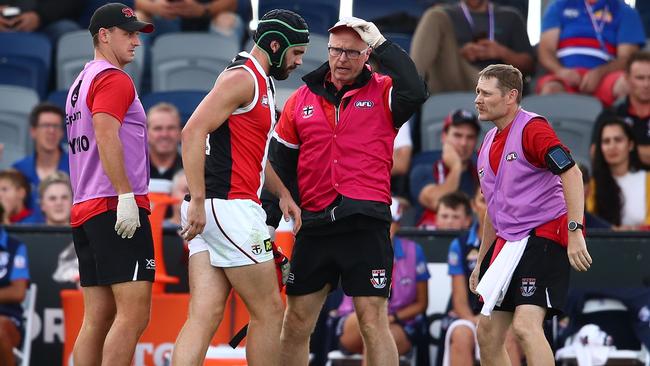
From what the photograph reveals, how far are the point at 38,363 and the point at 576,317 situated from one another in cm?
413

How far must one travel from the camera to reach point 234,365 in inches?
344

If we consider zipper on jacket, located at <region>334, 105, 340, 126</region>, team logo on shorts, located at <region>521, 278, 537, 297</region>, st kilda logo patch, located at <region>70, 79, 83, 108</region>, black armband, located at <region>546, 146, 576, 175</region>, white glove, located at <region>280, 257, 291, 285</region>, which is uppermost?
st kilda logo patch, located at <region>70, 79, 83, 108</region>

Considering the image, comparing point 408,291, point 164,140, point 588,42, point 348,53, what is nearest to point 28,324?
point 164,140

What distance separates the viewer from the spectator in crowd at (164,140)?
12094mm

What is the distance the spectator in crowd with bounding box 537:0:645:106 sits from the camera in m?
13.3

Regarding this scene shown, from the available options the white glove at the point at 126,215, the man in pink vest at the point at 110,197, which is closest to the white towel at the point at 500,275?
the man in pink vest at the point at 110,197

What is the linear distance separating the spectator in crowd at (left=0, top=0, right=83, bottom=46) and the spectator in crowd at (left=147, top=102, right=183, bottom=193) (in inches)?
115

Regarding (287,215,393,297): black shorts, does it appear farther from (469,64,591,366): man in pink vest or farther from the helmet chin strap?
the helmet chin strap

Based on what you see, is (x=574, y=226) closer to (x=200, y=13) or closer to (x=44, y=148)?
(x=44, y=148)

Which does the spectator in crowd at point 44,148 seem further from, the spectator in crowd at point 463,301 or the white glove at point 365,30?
the white glove at point 365,30

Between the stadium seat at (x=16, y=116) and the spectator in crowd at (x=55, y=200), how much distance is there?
1.77 meters

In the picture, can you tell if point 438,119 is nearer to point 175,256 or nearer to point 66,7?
point 175,256

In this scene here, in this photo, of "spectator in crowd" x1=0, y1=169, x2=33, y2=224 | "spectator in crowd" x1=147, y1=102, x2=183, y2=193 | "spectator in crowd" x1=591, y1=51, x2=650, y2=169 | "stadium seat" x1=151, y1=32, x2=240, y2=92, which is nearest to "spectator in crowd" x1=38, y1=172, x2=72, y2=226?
"spectator in crowd" x1=0, y1=169, x2=33, y2=224

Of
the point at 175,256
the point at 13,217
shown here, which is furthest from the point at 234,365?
the point at 13,217
